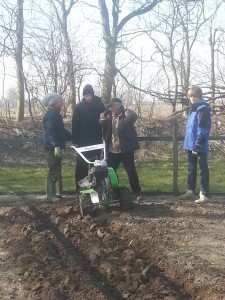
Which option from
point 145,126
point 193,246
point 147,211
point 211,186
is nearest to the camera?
point 193,246

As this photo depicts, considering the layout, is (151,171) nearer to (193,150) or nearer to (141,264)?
(193,150)

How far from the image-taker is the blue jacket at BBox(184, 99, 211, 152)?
325 inches

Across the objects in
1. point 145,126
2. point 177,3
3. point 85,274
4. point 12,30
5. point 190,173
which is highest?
point 177,3

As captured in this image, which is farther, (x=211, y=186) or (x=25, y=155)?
(x=25, y=155)

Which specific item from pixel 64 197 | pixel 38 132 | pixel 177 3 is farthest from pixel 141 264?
pixel 177 3

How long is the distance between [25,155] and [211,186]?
750 cm

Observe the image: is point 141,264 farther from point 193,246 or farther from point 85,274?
point 193,246

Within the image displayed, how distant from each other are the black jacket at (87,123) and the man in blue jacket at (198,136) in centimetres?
165

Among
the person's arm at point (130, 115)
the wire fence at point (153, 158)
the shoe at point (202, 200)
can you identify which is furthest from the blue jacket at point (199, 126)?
the wire fence at point (153, 158)

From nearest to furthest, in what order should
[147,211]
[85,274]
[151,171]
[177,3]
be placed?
[85,274] → [147,211] → [151,171] → [177,3]

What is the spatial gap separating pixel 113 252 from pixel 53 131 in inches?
130

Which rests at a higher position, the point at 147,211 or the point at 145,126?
the point at 145,126

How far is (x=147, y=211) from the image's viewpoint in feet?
26.2

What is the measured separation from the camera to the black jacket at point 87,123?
29.2 ft
